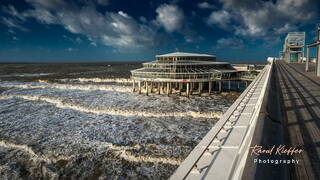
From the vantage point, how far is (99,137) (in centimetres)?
1939

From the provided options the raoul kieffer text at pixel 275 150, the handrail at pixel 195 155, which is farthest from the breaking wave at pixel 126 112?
the raoul kieffer text at pixel 275 150

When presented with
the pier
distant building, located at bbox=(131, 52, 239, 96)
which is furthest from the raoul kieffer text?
distant building, located at bbox=(131, 52, 239, 96)

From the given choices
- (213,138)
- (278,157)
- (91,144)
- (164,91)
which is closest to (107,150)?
(91,144)

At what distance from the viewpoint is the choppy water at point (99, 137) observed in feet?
46.0

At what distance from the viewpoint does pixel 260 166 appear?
13.9 feet

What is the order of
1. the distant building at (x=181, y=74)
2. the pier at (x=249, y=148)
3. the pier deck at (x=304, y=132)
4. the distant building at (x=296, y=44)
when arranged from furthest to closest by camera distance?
the distant building at (x=296, y=44) < the distant building at (x=181, y=74) < the pier deck at (x=304, y=132) < the pier at (x=249, y=148)

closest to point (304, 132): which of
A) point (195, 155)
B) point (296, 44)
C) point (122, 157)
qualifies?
point (195, 155)

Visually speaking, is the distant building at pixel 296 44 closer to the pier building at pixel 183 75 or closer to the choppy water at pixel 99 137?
the pier building at pixel 183 75

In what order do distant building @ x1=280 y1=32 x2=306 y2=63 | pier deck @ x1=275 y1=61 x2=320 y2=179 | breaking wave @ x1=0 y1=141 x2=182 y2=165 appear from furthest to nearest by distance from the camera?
distant building @ x1=280 y1=32 x2=306 y2=63, breaking wave @ x1=0 y1=141 x2=182 y2=165, pier deck @ x1=275 y1=61 x2=320 y2=179

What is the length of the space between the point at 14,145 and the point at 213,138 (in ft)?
64.0

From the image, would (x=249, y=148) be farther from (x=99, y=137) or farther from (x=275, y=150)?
(x=99, y=137)

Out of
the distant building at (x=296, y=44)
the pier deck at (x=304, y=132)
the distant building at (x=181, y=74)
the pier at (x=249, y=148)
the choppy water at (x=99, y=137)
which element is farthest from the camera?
the distant building at (x=296, y=44)

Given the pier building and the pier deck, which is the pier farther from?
the pier building

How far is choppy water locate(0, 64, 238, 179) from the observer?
14008 millimetres
